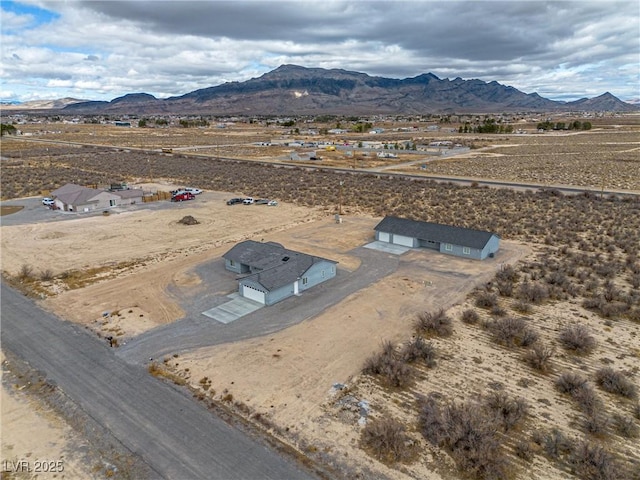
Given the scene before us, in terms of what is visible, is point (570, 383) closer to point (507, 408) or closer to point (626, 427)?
point (626, 427)

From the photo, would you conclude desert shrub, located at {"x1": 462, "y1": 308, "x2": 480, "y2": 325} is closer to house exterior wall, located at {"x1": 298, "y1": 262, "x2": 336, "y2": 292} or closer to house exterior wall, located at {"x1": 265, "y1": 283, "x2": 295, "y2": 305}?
house exterior wall, located at {"x1": 298, "y1": 262, "x2": 336, "y2": 292}

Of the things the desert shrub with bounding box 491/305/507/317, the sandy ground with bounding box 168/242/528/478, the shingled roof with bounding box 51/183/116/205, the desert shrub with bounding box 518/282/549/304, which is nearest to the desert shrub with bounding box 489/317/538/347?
the desert shrub with bounding box 491/305/507/317

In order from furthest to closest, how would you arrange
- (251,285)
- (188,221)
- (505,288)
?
(188,221) < (505,288) < (251,285)

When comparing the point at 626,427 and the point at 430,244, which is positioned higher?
the point at 430,244

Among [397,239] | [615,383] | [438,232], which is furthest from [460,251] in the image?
[615,383]

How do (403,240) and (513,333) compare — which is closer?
(513,333)

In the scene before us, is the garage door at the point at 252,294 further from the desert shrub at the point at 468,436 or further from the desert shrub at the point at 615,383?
the desert shrub at the point at 615,383
